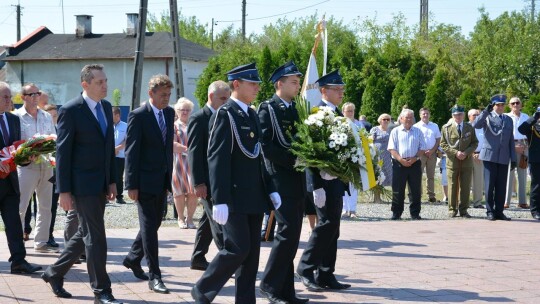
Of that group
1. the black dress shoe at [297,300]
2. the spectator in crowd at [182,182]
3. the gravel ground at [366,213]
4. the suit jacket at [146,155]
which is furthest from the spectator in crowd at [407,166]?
the black dress shoe at [297,300]

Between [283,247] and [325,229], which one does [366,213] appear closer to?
[325,229]

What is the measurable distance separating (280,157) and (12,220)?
3439 mm

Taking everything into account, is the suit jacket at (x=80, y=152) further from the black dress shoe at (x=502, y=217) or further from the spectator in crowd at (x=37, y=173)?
the black dress shoe at (x=502, y=217)

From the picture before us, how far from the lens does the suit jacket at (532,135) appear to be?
14706 millimetres

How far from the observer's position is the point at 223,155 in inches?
252

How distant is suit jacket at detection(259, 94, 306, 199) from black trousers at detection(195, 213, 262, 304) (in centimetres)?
71

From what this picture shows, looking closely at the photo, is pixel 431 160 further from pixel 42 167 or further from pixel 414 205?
pixel 42 167

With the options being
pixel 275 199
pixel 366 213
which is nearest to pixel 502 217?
pixel 366 213

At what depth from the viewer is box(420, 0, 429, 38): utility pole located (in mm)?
46612

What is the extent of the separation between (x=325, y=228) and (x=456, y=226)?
6.05 meters

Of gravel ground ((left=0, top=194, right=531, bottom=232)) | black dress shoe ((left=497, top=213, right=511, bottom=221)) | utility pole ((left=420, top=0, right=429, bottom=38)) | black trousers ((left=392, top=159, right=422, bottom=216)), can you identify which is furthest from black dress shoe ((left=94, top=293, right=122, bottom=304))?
utility pole ((left=420, top=0, right=429, bottom=38))

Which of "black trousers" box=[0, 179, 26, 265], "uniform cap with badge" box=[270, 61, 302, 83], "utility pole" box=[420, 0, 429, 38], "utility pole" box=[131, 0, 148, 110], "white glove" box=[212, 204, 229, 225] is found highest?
"utility pole" box=[420, 0, 429, 38]

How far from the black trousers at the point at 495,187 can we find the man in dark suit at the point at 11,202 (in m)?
8.64

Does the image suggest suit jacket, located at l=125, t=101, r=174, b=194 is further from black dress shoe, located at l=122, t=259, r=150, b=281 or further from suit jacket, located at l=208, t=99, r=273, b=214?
suit jacket, located at l=208, t=99, r=273, b=214
